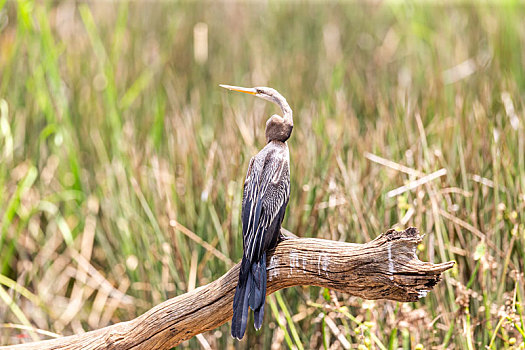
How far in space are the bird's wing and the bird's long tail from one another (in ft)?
0.06

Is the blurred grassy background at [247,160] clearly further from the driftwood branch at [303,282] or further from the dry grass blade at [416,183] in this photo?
the driftwood branch at [303,282]

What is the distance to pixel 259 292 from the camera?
1248mm

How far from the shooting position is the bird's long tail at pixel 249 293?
1.24m

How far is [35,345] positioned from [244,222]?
0.63 m

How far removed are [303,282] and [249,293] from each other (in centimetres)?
12

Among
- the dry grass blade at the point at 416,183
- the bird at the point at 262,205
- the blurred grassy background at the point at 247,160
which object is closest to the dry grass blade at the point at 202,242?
the blurred grassy background at the point at 247,160

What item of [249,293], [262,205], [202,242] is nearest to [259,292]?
[249,293]

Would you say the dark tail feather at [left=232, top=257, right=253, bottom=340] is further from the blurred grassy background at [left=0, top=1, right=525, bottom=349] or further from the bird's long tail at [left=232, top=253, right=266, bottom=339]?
the blurred grassy background at [left=0, top=1, right=525, bottom=349]

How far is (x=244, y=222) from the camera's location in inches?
51.0

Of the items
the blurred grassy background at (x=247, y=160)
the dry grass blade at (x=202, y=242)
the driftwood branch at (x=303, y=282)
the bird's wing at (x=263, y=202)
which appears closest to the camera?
the driftwood branch at (x=303, y=282)

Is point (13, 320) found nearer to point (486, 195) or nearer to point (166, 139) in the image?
point (166, 139)

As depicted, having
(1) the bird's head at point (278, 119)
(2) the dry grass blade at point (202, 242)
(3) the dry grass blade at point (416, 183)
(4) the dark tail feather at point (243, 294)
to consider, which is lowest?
(2) the dry grass blade at point (202, 242)

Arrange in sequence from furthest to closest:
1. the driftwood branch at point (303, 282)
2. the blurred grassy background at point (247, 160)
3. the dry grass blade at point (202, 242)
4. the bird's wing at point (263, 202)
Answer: the dry grass blade at point (202, 242) → the blurred grassy background at point (247, 160) → the bird's wing at point (263, 202) → the driftwood branch at point (303, 282)

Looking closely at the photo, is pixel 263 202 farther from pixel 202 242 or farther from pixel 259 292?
pixel 202 242
